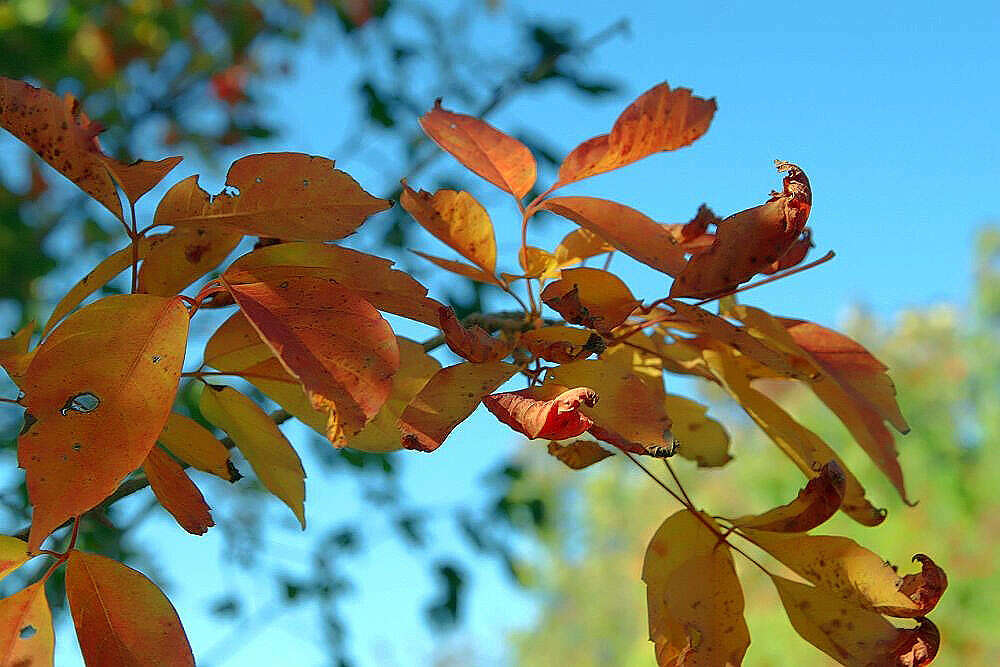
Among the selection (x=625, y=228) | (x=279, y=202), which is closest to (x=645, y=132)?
(x=625, y=228)

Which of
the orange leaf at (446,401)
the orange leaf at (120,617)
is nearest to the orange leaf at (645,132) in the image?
the orange leaf at (446,401)

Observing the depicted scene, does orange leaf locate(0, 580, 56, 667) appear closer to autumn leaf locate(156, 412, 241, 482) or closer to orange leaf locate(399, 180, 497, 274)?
autumn leaf locate(156, 412, 241, 482)

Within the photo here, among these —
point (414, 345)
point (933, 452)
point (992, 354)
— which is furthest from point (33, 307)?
point (992, 354)

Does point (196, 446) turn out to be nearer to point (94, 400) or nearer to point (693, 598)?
point (94, 400)

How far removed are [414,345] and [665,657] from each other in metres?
0.16

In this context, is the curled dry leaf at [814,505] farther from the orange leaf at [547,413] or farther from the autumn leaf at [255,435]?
the autumn leaf at [255,435]

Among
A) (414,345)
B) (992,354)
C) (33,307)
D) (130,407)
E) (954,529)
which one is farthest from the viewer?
(992,354)

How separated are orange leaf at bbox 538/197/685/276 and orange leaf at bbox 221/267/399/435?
11 centimetres

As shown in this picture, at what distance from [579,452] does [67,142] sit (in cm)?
23

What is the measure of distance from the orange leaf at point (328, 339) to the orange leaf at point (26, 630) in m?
0.13

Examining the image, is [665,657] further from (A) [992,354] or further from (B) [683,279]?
(A) [992,354]

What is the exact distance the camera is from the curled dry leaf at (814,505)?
35cm

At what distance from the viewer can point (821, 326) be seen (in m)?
0.46

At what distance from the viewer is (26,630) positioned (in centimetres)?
31
